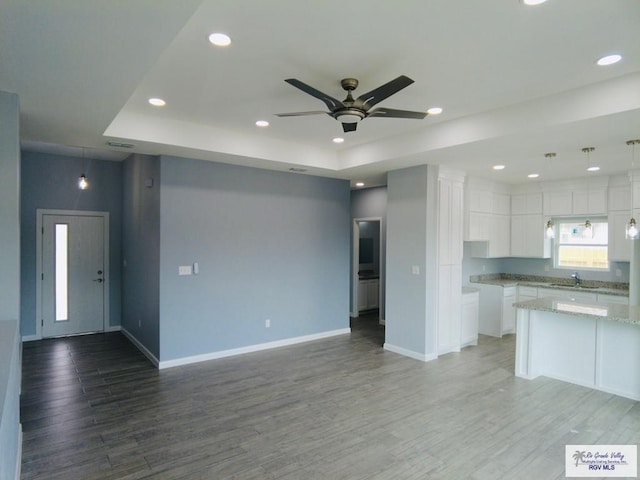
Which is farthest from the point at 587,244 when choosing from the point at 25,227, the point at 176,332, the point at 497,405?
the point at 25,227

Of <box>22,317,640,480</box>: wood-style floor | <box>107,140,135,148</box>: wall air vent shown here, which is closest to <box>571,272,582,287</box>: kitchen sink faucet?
<box>22,317,640,480</box>: wood-style floor

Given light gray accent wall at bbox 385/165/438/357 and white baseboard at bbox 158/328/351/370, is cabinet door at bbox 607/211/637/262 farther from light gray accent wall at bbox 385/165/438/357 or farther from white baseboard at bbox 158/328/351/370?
white baseboard at bbox 158/328/351/370

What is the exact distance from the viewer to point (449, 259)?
5.60 m

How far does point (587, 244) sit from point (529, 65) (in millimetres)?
5161

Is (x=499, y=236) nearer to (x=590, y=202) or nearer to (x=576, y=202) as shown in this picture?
(x=576, y=202)

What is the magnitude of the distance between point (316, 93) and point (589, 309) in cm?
372

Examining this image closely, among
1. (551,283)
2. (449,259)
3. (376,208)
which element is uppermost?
(376,208)

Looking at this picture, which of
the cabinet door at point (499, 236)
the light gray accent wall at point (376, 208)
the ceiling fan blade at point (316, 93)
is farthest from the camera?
the light gray accent wall at point (376, 208)

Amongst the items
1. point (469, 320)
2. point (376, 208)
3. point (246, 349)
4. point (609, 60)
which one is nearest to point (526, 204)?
point (469, 320)

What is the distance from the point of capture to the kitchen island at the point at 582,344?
4.05 m

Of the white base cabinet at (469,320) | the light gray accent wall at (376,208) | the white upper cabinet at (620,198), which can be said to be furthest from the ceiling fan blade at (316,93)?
the white upper cabinet at (620,198)

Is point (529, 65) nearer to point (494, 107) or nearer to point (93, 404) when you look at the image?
point (494, 107)

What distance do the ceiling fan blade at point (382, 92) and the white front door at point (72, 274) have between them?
5792 mm

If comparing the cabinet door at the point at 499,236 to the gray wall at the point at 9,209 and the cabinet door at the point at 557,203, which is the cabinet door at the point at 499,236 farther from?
Result: the gray wall at the point at 9,209
